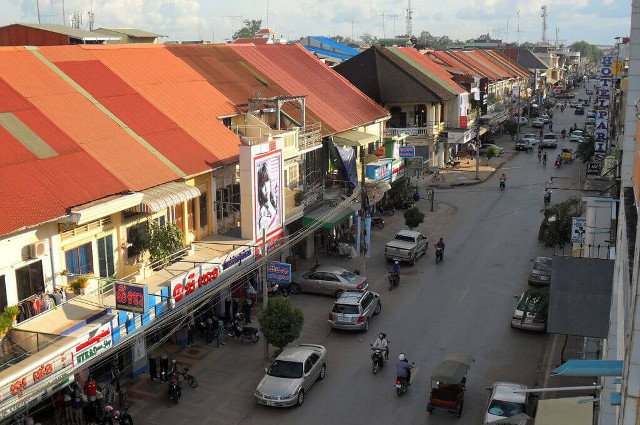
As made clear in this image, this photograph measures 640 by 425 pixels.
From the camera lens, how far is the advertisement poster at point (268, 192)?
29016 mm

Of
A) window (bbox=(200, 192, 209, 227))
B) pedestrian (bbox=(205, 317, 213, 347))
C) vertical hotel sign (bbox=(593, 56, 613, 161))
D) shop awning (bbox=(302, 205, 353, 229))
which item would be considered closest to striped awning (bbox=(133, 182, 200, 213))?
window (bbox=(200, 192, 209, 227))

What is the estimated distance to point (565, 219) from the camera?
31594 mm

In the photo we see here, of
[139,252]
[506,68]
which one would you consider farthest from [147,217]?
[506,68]

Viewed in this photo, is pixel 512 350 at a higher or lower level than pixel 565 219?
lower

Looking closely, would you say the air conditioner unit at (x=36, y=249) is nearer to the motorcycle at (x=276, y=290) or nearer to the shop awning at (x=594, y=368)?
the motorcycle at (x=276, y=290)

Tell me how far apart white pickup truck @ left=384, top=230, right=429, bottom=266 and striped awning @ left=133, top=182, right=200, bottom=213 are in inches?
563

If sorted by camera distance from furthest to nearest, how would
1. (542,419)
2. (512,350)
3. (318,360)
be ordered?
(512,350) < (318,360) < (542,419)

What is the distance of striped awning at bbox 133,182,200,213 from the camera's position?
2381cm

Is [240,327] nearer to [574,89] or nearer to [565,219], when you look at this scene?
[565,219]

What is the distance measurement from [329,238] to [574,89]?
156 meters

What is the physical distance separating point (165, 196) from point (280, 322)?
5694 millimetres

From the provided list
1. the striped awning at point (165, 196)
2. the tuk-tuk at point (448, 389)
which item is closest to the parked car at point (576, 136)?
the tuk-tuk at point (448, 389)

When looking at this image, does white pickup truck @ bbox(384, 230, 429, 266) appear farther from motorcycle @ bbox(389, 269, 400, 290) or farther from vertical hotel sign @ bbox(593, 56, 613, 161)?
vertical hotel sign @ bbox(593, 56, 613, 161)

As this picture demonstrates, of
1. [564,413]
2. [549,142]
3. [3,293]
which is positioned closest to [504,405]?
[564,413]
